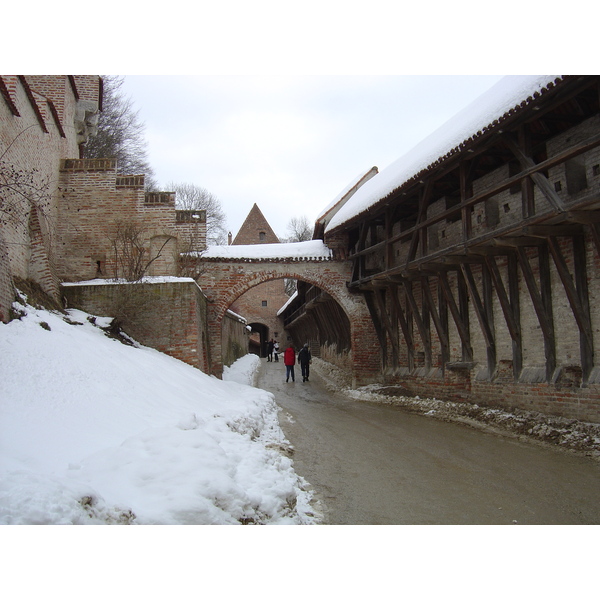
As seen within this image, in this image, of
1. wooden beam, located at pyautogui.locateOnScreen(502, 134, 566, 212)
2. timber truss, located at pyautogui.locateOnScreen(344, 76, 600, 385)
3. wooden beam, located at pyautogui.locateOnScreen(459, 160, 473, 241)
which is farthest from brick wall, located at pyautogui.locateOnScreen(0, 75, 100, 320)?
wooden beam, located at pyautogui.locateOnScreen(459, 160, 473, 241)

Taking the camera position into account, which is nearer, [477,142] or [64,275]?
[477,142]

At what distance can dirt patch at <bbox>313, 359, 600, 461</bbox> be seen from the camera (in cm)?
682

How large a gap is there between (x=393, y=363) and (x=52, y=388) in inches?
427

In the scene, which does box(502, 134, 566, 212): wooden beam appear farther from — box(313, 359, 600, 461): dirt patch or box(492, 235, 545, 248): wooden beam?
box(313, 359, 600, 461): dirt patch

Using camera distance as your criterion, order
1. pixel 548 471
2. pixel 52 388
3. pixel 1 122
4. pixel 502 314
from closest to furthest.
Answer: pixel 52 388 → pixel 548 471 → pixel 1 122 → pixel 502 314

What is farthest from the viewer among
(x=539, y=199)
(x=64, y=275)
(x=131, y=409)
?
(x=64, y=275)

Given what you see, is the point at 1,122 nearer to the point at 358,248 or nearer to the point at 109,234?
the point at 109,234

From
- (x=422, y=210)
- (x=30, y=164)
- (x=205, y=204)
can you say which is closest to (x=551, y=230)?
(x=422, y=210)

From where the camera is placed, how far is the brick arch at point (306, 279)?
49.9ft

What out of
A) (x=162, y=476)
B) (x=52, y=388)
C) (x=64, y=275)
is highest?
(x=64, y=275)

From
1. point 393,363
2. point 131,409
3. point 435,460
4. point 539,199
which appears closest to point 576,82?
point 539,199

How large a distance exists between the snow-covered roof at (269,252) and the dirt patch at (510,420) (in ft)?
15.1

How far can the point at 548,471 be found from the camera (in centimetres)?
573

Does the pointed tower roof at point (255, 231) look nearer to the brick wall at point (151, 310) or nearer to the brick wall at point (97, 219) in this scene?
the brick wall at point (97, 219)
